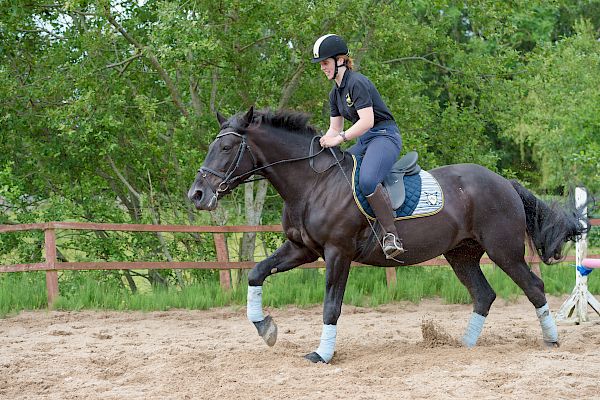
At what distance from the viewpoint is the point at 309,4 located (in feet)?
36.8

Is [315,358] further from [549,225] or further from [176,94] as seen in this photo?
[176,94]

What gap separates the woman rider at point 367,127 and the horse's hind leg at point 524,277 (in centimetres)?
105

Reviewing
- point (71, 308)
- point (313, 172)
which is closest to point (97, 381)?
point (313, 172)

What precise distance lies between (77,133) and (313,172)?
5.80 meters

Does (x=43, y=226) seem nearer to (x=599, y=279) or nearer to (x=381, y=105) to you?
(x=381, y=105)

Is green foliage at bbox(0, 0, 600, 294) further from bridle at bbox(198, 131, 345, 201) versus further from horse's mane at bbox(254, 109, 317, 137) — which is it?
bridle at bbox(198, 131, 345, 201)

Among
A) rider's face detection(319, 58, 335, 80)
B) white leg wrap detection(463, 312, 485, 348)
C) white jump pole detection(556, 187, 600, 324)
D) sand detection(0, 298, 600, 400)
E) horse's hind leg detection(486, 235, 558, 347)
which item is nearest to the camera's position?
sand detection(0, 298, 600, 400)

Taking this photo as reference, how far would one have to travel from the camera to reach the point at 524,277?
7113 millimetres

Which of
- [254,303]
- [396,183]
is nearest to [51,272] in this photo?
[254,303]

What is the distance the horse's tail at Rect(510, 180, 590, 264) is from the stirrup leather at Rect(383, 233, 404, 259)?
1.61m

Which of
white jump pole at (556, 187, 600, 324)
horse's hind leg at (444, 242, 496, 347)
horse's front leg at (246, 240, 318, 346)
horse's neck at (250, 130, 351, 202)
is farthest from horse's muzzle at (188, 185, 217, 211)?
white jump pole at (556, 187, 600, 324)

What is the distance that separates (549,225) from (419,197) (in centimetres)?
140

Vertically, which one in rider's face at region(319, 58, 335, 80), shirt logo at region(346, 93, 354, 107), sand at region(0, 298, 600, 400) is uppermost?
rider's face at region(319, 58, 335, 80)

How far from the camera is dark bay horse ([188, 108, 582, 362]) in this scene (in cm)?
648
